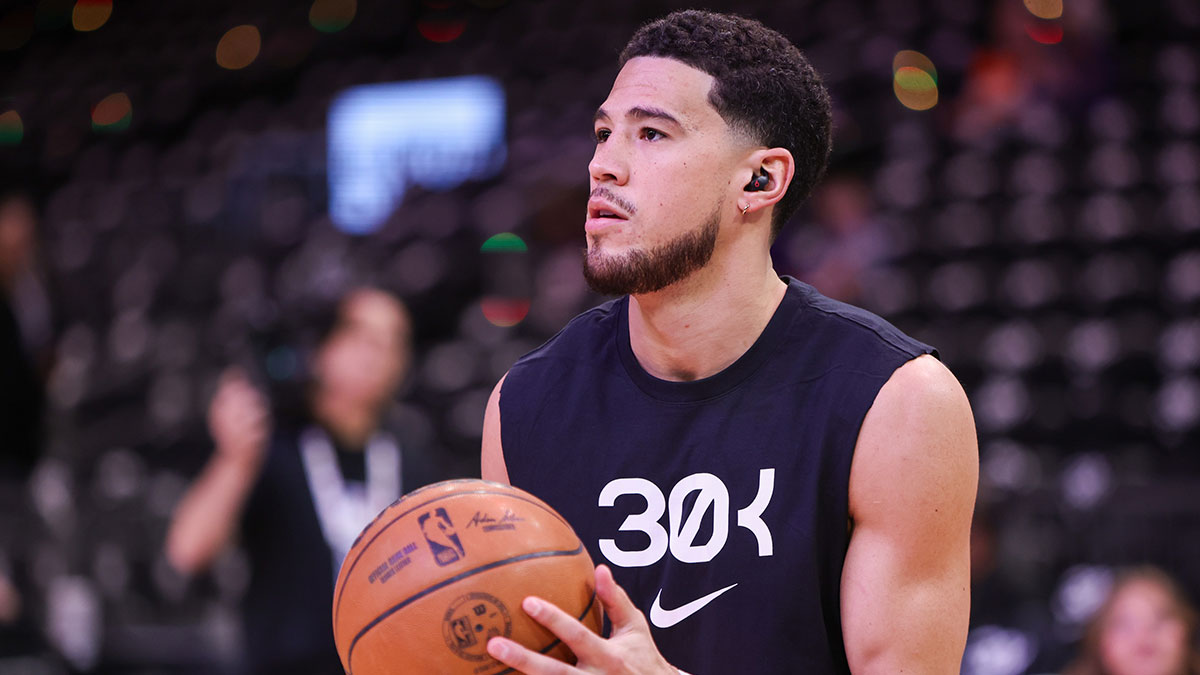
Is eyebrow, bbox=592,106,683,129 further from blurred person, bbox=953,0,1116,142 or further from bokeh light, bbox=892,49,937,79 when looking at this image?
bokeh light, bbox=892,49,937,79

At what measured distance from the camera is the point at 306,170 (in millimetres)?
9883

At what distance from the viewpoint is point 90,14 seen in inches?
529

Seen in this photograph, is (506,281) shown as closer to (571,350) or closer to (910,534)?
(571,350)

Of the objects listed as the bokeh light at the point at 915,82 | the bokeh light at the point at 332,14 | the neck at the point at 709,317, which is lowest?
the bokeh light at the point at 332,14

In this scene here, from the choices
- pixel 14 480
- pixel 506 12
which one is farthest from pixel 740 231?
pixel 506 12

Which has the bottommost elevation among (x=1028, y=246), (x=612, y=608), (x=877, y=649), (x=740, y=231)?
(x=1028, y=246)

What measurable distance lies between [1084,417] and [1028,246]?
1.37m

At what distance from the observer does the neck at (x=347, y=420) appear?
16.6 ft

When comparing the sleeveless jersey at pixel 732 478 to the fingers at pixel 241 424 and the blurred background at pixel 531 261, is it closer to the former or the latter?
the fingers at pixel 241 424

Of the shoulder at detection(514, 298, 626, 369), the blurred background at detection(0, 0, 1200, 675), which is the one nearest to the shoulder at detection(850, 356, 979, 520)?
the shoulder at detection(514, 298, 626, 369)

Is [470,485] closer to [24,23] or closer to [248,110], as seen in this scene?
[248,110]

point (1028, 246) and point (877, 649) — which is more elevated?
point (877, 649)

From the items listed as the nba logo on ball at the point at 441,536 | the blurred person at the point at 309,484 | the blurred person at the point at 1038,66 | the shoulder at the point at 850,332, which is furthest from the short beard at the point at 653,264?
the blurred person at the point at 1038,66

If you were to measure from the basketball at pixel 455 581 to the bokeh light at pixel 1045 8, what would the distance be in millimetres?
7647
